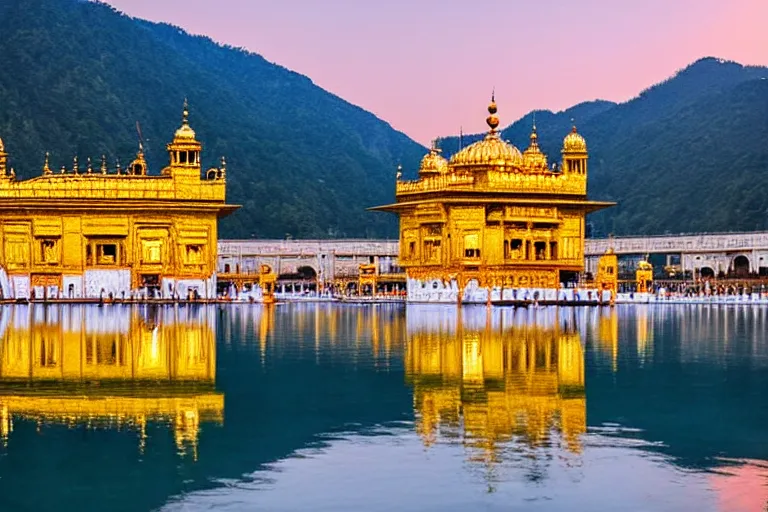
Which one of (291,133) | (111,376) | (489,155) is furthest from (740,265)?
(111,376)

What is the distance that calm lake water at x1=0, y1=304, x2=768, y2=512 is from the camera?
1598cm

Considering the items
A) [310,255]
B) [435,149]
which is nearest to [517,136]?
[310,255]

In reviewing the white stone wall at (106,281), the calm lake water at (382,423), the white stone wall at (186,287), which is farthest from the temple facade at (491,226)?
the calm lake water at (382,423)

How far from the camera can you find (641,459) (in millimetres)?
18016

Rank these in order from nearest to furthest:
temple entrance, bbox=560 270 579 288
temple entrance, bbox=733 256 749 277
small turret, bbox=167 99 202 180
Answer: small turret, bbox=167 99 202 180 → temple entrance, bbox=560 270 579 288 → temple entrance, bbox=733 256 749 277

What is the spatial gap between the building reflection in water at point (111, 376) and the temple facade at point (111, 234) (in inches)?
815

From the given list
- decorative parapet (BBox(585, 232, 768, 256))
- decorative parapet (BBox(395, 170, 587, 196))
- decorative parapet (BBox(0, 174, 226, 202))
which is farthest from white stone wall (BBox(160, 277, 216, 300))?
decorative parapet (BBox(585, 232, 768, 256))

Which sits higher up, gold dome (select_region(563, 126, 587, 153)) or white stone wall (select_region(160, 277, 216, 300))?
gold dome (select_region(563, 126, 587, 153))

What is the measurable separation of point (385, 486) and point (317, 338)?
76.4 feet

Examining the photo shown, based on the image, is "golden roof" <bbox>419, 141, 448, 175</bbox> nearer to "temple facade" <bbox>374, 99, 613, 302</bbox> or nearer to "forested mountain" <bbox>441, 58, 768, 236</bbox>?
"temple facade" <bbox>374, 99, 613, 302</bbox>

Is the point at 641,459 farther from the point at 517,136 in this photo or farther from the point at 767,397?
the point at 517,136

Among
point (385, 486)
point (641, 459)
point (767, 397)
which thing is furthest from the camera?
point (767, 397)

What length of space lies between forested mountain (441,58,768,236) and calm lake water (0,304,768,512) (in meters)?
76.4

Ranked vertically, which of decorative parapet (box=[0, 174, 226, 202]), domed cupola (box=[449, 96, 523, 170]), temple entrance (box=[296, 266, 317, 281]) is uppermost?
domed cupola (box=[449, 96, 523, 170])
